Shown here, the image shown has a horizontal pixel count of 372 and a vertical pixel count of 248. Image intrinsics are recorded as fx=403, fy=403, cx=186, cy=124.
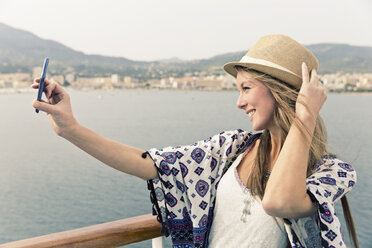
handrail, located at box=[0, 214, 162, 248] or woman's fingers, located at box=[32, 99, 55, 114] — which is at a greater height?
woman's fingers, located at box=[32, 99, 55, 114]

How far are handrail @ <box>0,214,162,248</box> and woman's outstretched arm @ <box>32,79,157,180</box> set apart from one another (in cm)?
17

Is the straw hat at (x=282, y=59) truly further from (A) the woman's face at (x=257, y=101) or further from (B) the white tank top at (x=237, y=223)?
(B) the white tank top at (x=237, y=223)

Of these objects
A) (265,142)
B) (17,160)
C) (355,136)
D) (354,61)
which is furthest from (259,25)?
(265,142)

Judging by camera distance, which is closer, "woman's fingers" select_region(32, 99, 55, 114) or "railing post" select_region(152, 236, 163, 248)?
"woman's fingers" select_region(32, 99, 55, 114)

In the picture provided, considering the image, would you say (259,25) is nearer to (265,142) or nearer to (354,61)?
(354,61)

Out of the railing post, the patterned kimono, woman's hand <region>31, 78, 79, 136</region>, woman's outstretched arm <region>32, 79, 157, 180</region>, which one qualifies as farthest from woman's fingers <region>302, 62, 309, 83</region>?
the railing post

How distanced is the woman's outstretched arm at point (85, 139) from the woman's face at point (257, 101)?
1.14ft

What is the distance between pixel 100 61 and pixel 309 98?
6775cm

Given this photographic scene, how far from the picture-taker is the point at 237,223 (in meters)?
1.25

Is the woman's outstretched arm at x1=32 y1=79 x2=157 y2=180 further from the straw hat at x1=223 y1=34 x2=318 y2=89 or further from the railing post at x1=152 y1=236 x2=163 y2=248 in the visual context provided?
the straw hat at x1=223 y1=34 x2=318 y2=89

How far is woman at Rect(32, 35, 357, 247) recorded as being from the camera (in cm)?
108

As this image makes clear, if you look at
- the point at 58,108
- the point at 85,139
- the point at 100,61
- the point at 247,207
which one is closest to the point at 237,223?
the point at 247,207

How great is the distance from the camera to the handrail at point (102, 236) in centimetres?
116

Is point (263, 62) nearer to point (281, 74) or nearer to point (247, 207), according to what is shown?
point (281, 74)
